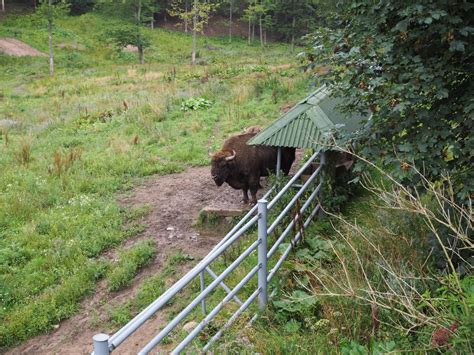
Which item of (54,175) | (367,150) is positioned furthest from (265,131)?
(54,175)

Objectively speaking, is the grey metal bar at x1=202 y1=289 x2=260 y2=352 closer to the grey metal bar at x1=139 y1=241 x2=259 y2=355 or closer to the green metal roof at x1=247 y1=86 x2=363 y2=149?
the grey metal bar at x1=139 y1=241 x2=259 y2=355

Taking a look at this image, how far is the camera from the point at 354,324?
14.9 ft

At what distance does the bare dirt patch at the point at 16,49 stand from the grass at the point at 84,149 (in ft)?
16.9

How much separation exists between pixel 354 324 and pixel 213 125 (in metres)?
13.6

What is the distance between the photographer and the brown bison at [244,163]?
10.0 metres

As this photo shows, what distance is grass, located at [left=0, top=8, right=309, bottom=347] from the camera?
8.60 meters

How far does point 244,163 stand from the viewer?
10.2 meters

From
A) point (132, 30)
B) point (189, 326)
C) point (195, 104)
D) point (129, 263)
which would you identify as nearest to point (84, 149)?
point (195, 104)

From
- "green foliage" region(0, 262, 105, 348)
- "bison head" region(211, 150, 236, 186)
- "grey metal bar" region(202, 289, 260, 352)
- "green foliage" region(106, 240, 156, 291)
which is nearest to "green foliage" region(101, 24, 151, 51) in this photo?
"bison head" region(211, 150, 236, 186)

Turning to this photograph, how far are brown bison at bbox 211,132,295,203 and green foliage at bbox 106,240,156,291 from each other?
209 centimetres

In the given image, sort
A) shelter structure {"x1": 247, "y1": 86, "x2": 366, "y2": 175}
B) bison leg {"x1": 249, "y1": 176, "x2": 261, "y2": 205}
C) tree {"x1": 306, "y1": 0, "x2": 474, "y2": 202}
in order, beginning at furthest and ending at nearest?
bison leg {"x1": 249, "y1": 176, "x2": 261, "y2": 205}
shelter structure {"x1": 247, "y1": 86, "x2": 366, "y2": 175}
tree {"x1": 306, "y1": 0, "x2": 474, "y2": 202}

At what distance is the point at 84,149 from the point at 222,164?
25.7 feet

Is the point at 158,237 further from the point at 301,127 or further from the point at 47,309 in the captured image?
the point at 301,127

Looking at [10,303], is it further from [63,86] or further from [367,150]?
[63,86]
